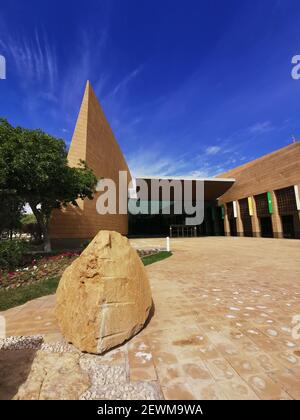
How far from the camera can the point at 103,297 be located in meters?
3.15

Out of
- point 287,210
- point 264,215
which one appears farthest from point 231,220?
point 287,210

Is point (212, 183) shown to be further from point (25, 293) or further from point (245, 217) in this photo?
point (25, 293)

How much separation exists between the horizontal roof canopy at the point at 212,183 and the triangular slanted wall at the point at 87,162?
7.07 m

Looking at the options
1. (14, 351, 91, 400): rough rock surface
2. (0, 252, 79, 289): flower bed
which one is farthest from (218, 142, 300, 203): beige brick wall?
(14, 351, 91, 400): rough rock surface

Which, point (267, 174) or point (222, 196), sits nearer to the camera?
point (267, 174)

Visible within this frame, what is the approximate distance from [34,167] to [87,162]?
8638 mm

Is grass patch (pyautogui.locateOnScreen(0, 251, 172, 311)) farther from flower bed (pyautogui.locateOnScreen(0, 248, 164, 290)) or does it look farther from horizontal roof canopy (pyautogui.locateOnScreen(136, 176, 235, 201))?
horizontal roof canopy (pyautogui.locateOnScreen(136, 176, 235, 201))

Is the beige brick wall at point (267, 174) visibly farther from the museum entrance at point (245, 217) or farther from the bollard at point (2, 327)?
the bollard at point (2, 327)

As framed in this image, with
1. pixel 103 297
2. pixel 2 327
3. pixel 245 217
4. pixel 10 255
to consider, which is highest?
pixel 245 217

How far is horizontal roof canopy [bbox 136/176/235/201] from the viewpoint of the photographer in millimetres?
28516

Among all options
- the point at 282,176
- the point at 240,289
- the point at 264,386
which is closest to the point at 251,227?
the point at 282,176

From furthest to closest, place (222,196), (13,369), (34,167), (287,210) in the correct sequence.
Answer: (222,196) < (287,210) < (34,167) < (13,369)

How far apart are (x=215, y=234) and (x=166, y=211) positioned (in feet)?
33.4
